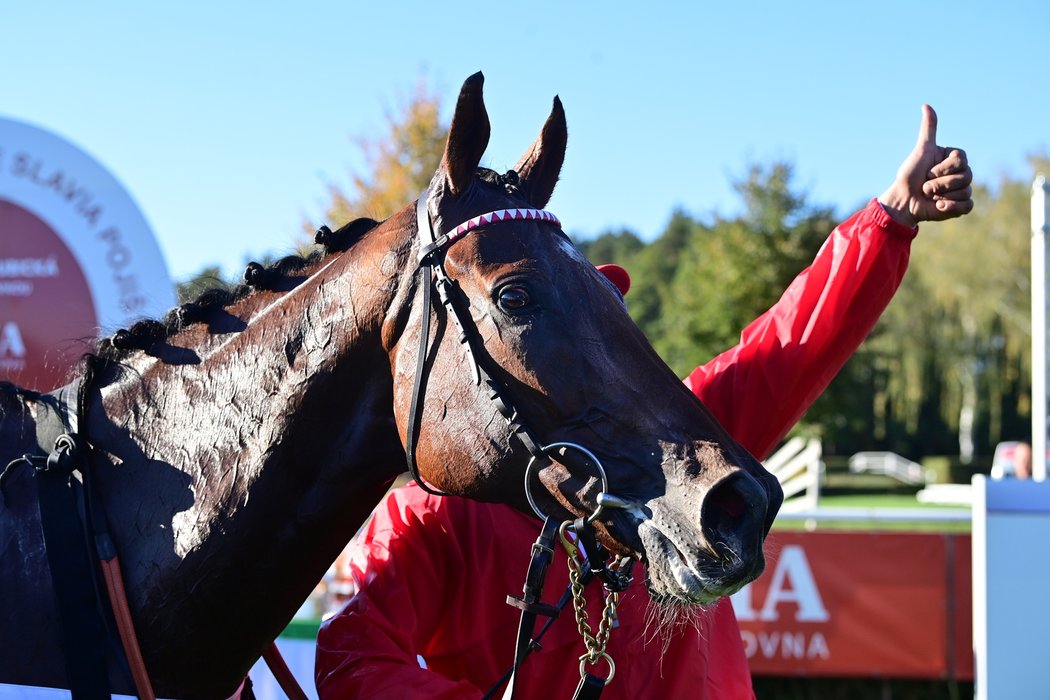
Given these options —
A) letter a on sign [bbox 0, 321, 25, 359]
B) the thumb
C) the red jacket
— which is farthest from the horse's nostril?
letter a on sign [bbox 0, 321, 25, 359]

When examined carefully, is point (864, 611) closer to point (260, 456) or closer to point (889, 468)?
point (260, 456)

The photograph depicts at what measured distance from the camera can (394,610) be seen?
2.22 meters

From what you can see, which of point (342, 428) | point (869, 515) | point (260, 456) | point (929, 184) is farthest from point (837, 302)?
point (869, 515)

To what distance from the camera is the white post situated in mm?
6355

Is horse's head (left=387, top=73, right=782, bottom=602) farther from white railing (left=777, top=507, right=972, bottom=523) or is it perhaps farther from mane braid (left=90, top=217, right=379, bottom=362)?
white railing (left=777, top=507, right=972, bottom=523)

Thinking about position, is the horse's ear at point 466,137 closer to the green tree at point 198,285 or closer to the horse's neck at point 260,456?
the horse's neck at point 260,456

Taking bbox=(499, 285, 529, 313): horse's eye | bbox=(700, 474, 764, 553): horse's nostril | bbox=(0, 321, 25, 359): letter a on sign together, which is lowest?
bbox=(700, 474, 764, 553): horse's nostril

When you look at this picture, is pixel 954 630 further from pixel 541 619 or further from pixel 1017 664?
pixel 541 619

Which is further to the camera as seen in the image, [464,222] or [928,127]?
[928,127]

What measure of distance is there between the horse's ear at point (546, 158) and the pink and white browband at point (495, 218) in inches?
6.5

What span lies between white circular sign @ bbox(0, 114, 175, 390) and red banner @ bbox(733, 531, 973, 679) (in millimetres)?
4632

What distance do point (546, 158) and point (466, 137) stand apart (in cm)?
28

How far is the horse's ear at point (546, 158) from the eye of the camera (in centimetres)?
221

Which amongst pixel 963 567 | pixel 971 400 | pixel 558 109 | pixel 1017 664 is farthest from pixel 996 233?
pixel 558 109
